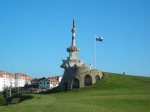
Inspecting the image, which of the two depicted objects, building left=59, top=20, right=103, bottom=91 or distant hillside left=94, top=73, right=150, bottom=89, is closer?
distant hillside left=94, top=73, right=150, bottom=89

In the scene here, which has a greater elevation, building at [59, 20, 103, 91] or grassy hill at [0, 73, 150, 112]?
building at [59, 20, 103, 91]

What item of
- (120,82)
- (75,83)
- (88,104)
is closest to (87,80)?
(75,83)

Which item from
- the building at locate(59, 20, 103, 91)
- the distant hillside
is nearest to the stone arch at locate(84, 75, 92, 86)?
the building at locate(59, 20, 103, 91)

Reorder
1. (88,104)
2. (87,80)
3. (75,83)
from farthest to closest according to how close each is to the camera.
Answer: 1. (75,83)
2. (87,80)
3. (88,104)

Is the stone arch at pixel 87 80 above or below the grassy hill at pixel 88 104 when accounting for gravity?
above

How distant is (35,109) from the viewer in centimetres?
3478

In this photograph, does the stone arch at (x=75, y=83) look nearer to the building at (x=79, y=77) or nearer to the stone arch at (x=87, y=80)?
the building at (x=79, y=77)

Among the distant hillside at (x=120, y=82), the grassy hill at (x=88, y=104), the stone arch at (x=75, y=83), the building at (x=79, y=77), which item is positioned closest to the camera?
the grassy hill at (x=88, y=104)

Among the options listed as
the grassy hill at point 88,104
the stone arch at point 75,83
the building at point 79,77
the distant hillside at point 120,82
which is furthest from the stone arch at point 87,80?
the grassy hill at point 88,104

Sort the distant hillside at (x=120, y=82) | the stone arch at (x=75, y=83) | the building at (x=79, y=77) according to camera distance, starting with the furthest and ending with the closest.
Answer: the stone arch at (x=75, y=83) → the building at (x=79, y=77) → the distant hillside at (x=120, y=82)

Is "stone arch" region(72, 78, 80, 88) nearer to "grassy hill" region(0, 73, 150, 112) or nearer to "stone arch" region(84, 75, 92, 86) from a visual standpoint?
"stone arch" region(84, 75, 92, 86)

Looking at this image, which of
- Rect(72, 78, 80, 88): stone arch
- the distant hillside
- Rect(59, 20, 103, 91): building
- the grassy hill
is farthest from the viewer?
Rect(72, 78, 80, 88): stone arch

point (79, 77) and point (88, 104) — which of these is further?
point (79, 77)

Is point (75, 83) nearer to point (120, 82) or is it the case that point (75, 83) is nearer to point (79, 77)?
point (79, 77)
